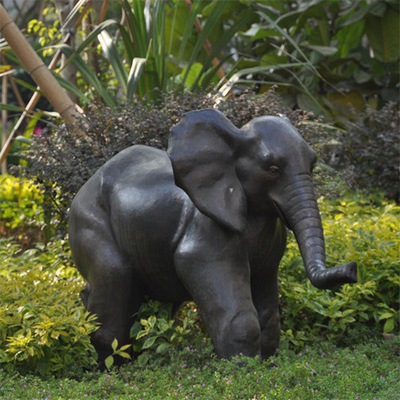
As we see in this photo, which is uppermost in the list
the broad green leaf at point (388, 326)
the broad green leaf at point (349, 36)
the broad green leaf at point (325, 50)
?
the broad green leaf at point (388, 326)

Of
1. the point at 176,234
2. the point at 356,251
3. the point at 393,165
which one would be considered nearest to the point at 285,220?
the point at 176,234

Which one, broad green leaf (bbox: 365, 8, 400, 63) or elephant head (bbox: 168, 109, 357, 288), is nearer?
elephant head (bbox: 168, 109, 357, 288)

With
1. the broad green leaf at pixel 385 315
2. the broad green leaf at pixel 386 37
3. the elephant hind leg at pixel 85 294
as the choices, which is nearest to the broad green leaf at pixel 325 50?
the broad green leaf at pixel 386 37

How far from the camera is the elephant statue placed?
313cm

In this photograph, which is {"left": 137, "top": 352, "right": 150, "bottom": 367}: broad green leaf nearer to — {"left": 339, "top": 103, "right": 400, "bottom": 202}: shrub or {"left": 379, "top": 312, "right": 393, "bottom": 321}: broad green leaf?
{"left": 379, "top": 312, "right": 393, "bottom": 321}: broad green leaf

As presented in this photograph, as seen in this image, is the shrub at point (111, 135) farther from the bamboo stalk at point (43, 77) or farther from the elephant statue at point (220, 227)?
the elephant statue at point (220, 227)

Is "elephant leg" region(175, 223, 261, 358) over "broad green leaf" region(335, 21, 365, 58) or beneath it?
over

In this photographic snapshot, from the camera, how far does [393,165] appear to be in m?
7.29

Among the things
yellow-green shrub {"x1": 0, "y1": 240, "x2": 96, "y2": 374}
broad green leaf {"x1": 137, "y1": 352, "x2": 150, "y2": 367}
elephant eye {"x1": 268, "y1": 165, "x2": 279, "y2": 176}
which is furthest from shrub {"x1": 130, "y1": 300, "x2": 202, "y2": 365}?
elephant eye {"x1": 268, "y1": 165, "x2": 279, "y2": 176}

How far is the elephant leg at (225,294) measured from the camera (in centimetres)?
315

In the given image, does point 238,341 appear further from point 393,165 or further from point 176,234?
point 393,165

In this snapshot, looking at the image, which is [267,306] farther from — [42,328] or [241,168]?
[42,328]

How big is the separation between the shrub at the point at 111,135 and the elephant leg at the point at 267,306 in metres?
1.61

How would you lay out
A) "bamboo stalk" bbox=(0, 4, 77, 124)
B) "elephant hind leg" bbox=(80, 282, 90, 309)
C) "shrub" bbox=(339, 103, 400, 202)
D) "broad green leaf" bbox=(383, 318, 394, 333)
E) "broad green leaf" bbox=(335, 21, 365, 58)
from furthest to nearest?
1. "broad green leaf" bbox=(335, 21, 365, 58)
2. "shrub" bbox=(339, 103, 400, 202)
3. "bamboo stalk" bbox=(0, 4, 77, 124)
4. "broad green leaf" bbox=(383, 318, 394, 333)
5. "elephant hind leg" bbox=(80, 282, 90, 309)
